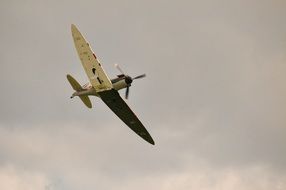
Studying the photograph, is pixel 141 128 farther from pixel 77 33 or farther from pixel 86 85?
pixel 77 33

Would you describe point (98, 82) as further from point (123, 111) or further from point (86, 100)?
point (86, 100)

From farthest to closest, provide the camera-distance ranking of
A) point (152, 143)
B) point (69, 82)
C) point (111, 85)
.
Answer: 1. point (152, 143)
2. point (69, 82)
3. point (111, 85)

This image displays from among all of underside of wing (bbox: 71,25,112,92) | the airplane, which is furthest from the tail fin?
underside of wing (bbox: 71,25,112,92)

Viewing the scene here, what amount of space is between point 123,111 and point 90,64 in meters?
6.20

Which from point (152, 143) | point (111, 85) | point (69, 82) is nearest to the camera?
point (111, 85)

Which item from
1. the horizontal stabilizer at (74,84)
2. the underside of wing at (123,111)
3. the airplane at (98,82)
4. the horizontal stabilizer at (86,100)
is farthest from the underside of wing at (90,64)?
the horizontal stabilizer at (86,100)

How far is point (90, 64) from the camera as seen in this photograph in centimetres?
6147

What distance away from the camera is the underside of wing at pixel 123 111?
201 feet

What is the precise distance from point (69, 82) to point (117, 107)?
5.54m


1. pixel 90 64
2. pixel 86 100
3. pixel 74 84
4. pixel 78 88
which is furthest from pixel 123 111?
pixel 90 64

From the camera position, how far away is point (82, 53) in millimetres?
61906

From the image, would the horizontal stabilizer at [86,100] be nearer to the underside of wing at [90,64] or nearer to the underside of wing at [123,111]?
the underside of wing at [123,111]

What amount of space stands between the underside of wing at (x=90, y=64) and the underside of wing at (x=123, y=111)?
32.2 inches

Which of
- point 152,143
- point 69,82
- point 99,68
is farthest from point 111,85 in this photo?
point 152,143
